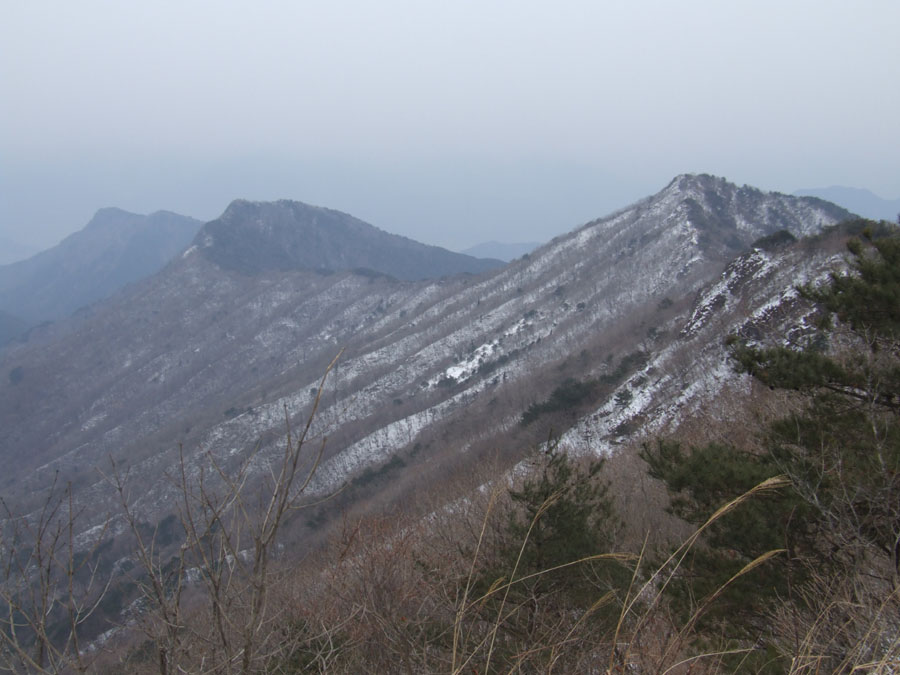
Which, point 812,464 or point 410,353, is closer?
point 812,464

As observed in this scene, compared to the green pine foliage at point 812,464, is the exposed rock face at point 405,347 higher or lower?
lower

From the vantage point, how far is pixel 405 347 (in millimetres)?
93875

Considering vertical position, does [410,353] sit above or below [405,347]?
below

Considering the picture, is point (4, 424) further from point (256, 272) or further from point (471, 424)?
point (471, 424)

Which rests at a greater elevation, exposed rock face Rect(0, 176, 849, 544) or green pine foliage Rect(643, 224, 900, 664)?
green pine foliage Rect(643, 224, 900, 664)

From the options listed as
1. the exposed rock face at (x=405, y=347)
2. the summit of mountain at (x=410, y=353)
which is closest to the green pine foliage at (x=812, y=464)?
the summit of mountain at (x=410, y=353)

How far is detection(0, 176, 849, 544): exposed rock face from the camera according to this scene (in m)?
45.2

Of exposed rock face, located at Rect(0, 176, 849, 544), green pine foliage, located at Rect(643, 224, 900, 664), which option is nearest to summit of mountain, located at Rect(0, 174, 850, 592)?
exposed rock face, located at Rect(0, 176, 849, 544)

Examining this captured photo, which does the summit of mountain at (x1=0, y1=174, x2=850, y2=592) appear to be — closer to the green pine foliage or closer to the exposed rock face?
the exposed rock face

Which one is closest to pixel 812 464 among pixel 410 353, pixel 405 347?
pixel 410 353

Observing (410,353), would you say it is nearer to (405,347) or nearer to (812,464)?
(405,347)

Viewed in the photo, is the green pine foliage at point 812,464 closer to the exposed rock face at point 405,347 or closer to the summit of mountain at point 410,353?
the summit of mountain at point 410,353

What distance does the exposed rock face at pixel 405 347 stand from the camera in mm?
45188

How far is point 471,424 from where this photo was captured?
56.2 metres
